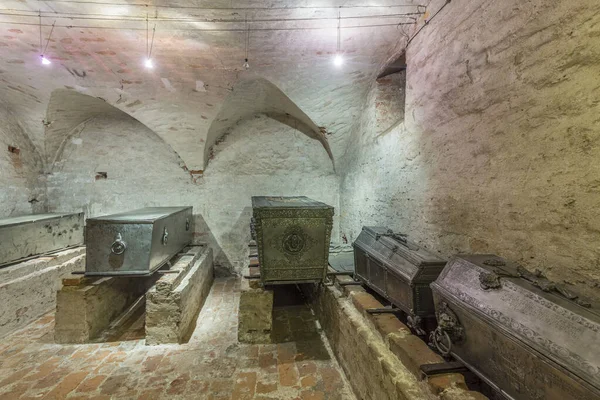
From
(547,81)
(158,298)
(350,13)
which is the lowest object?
(158,298)

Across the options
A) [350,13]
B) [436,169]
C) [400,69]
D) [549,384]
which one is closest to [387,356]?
[549,384]

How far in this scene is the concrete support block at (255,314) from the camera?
2947mm

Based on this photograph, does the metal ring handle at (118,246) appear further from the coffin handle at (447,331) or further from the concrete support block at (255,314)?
the coffin handle at (447,331)

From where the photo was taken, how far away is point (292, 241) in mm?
2832

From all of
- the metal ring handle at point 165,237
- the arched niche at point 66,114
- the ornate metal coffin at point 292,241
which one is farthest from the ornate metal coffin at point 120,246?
→ the arched niche at point 66,114

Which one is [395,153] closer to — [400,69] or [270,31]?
[400,69]

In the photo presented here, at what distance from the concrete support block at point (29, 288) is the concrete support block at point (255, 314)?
2708mm

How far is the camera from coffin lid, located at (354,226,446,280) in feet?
6.57

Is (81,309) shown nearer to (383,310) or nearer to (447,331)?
(383,310)

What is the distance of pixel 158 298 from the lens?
2.94 metres

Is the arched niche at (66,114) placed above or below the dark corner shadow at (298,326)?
above

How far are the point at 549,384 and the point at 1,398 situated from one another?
11.7ft

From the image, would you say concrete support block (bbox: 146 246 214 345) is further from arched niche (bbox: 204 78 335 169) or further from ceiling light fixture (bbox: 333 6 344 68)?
ceiling light fixture (bbox: 333 6 344 68)

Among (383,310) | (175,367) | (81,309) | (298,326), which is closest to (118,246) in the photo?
(81,309)
